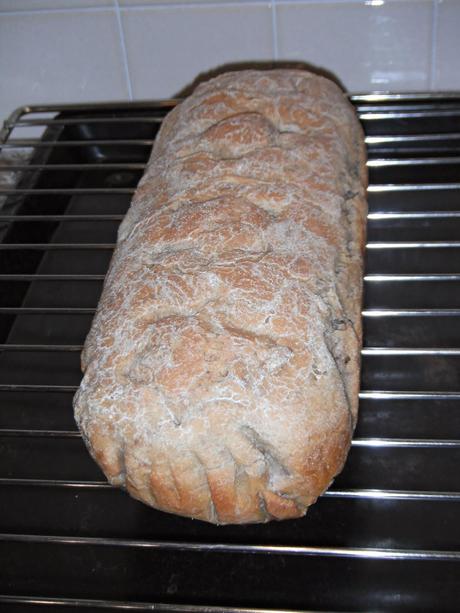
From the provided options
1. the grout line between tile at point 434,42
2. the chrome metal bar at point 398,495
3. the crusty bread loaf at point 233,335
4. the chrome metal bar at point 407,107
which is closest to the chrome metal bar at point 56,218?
the crusty bread loaf at point 233,335

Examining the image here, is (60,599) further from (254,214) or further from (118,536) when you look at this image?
(254,214)

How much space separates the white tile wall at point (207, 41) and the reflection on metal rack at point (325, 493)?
0.56ft

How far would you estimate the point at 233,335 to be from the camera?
1103 mm

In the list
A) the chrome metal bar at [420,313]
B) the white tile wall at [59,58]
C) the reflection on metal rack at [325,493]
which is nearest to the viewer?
the reflection on metal rack at [325,493]

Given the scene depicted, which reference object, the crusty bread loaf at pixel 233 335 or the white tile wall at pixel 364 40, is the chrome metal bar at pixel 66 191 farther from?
the white tile wall at pixel 364 40

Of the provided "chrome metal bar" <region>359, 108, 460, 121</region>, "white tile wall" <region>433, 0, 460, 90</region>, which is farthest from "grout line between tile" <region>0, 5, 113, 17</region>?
"white tile wall" <region>433, 0, 460, 90</region>

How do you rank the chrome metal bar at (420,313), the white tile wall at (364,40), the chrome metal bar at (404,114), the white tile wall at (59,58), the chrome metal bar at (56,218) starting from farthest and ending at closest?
the white tile wall at (59,58) < the white tile wall at (364,40) < the chrome metal bar at (404,114) < the chrome metal bar at (56,218) < the chrome metal bar at (420,313)

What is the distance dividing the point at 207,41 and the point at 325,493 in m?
1.37

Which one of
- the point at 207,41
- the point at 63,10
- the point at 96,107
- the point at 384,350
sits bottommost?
the point at 384,350

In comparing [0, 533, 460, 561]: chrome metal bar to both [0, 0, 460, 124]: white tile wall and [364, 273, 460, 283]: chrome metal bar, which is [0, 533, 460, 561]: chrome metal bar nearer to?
[364, 273, 460, 283]: chrome metal bar

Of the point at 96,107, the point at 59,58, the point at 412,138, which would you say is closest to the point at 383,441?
the point at 412,138

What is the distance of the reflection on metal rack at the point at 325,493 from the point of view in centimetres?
115

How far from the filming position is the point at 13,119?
1943 millimetres

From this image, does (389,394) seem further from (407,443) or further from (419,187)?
(419,187)
